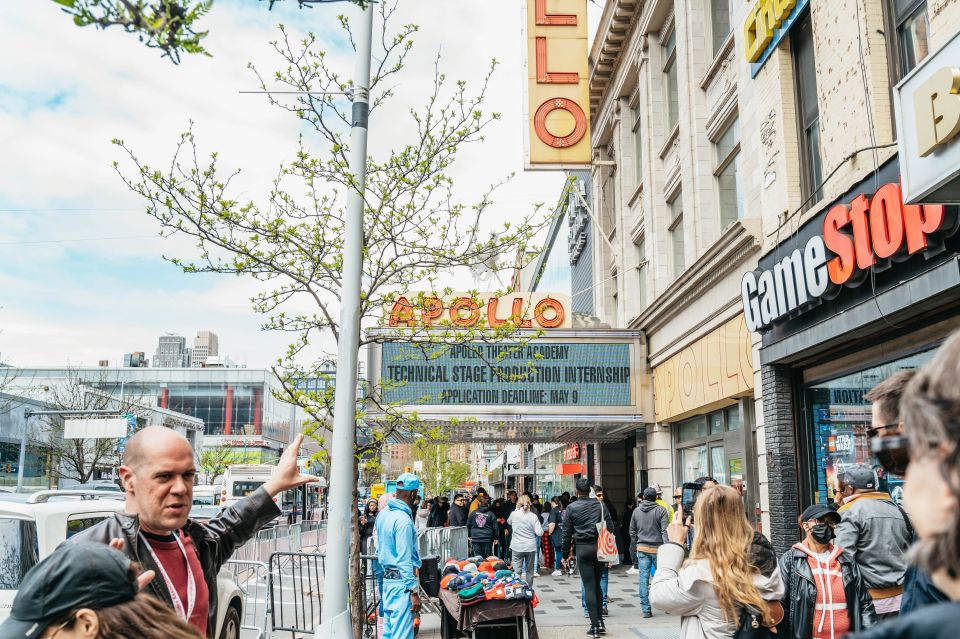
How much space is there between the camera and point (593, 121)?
26438 mm

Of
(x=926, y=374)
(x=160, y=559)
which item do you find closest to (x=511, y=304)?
(x=160, y=559)

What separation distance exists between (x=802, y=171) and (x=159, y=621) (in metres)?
11.3

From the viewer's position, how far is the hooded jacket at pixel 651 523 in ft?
41.9

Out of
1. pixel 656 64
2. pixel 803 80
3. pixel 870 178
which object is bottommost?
pixel 870 178

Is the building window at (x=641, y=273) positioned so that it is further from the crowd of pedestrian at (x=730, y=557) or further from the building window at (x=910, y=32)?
Answer: the crowd of pedestrian at (x=730, y=557)

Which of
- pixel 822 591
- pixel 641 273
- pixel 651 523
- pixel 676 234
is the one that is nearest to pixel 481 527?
pixel 651 523

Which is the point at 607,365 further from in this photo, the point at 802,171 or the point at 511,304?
the point at 802,171

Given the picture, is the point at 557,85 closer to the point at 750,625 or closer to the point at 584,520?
the point at 584,520

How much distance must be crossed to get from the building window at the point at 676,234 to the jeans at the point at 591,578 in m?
8.75

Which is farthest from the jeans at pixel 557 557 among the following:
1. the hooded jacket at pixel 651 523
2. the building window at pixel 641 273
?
the hooded jacket at pixel 651 523

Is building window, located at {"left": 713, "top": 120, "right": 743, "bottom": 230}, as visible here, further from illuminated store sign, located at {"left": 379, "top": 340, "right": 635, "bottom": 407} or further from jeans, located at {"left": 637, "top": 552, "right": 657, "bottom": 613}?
jeans, located at {"left": 637, "top": 552, "right": 657, "bottom": 613}

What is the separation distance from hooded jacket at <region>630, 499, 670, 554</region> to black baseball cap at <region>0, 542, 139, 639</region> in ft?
38.5

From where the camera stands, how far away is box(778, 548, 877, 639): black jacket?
4.99 meters

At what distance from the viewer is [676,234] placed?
1862cm
